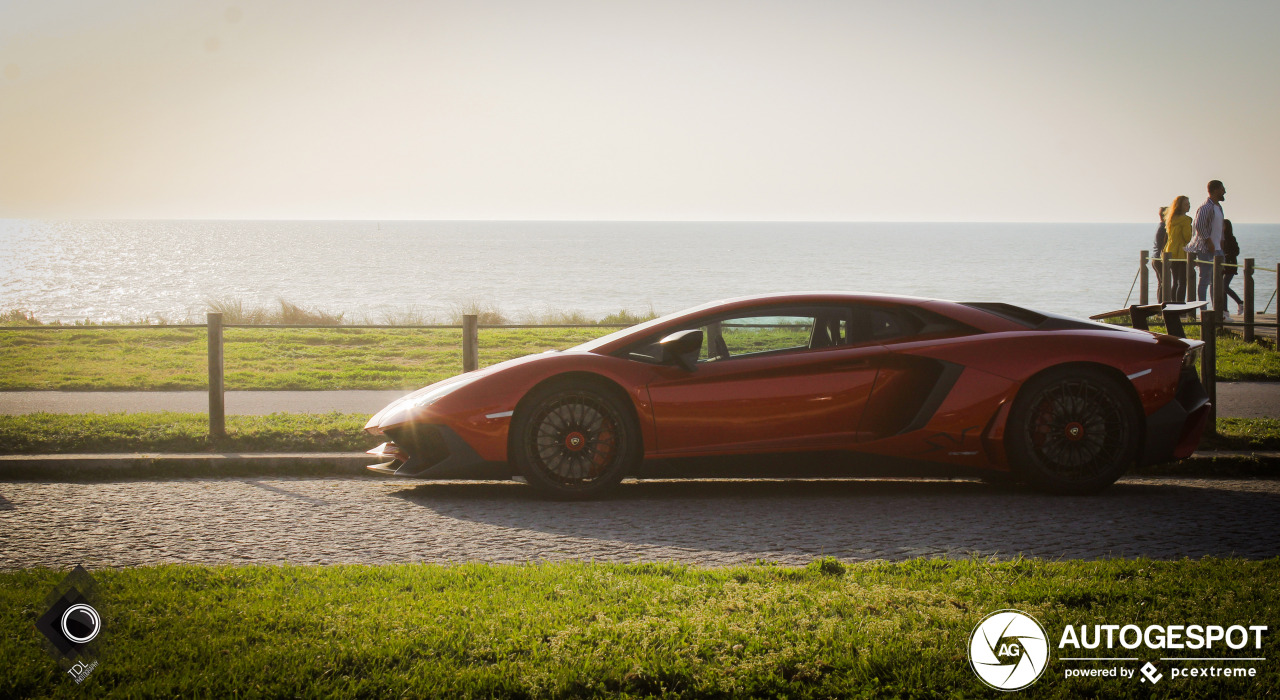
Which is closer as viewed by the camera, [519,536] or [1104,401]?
[519,536]

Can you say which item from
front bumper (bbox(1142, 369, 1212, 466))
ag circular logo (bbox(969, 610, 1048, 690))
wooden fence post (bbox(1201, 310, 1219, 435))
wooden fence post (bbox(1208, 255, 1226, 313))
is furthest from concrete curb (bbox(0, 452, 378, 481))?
wooden fence post (bbox(1208, 255, 1226, 313))

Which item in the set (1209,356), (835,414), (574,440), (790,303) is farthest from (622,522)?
(1209,356)

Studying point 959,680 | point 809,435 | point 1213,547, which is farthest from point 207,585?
point 1213,547

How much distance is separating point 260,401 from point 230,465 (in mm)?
3494

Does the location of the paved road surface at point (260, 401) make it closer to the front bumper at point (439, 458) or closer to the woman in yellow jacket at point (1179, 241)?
the front bumper at point (439, 458)

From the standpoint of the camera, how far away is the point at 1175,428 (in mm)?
6383

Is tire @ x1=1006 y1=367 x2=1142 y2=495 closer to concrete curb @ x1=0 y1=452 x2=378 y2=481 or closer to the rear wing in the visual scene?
the rear wing

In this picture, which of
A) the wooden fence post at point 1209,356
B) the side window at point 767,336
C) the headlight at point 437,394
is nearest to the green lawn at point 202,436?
the wooden fence post at point 1209,356

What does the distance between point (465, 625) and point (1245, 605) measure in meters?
2.87

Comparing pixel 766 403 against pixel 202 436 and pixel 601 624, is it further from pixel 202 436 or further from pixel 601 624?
pixel 202 436

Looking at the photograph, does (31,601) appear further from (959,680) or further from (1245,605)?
(1245,605)

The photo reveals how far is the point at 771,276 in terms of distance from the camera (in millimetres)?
70562

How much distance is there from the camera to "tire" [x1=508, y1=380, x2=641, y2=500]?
641 centimetres

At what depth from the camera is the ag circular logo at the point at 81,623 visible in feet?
11.5
